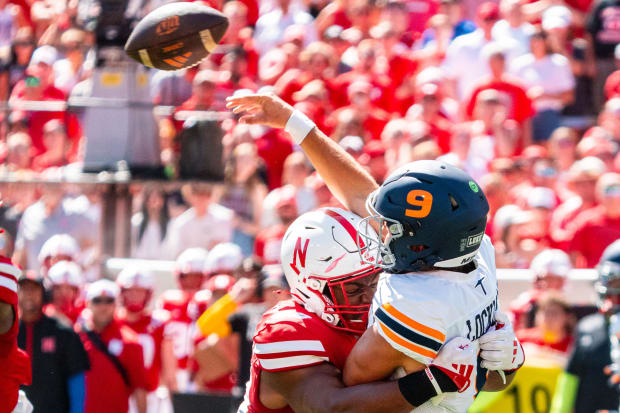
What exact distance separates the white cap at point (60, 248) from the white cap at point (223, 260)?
107 cm

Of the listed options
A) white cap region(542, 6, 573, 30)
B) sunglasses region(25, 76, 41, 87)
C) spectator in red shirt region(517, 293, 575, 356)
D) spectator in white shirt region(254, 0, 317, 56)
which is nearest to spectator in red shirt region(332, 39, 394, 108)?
spectator in white shirt region(254, 0, 317, 56)

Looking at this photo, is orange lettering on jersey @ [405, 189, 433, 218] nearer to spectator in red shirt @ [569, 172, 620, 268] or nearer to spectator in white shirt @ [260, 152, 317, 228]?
spectator in red shirt @ [569, 172, 620, 268]

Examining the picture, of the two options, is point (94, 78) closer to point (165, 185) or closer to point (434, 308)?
point (165, 185)

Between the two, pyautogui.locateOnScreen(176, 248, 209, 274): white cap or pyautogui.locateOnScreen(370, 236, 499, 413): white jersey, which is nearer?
pyautogui.locateOnScreen(370, 236, 499, 413): white jersey

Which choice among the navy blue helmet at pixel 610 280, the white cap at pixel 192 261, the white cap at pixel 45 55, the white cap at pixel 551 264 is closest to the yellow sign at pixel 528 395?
the navy blue helmet at pixel 610 280

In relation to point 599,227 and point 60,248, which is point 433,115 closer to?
point 599,227

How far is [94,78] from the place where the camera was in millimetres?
8547

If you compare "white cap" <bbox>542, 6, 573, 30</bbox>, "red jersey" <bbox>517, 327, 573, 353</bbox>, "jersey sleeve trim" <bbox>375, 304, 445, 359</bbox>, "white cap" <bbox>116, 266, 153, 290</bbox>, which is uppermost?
"jersey sleeve trim" <bbox>375, 304, 445, 359</bbox>

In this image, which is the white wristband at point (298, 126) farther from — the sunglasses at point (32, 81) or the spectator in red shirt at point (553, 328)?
the sunglasses at point (32, 81)

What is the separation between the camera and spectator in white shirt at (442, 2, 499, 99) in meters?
9.16

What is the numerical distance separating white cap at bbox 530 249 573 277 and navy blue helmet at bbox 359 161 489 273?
3.54 m

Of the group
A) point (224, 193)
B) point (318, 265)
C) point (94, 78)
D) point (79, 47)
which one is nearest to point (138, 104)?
point (94, 78)

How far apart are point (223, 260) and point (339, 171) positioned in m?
3.25

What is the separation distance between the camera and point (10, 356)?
4.02 metres
